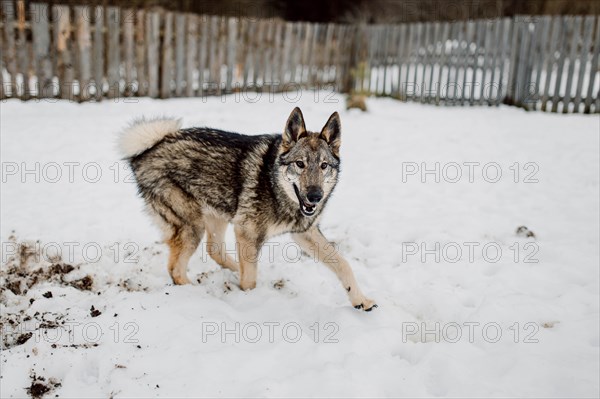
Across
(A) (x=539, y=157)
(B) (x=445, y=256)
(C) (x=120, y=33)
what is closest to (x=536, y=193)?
(A) (x=539, y=157)

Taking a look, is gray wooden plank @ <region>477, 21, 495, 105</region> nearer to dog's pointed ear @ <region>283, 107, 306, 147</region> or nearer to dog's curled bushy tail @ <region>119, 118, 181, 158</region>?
dog's pointed ear @ <region>283, 107, 306, 147</region>

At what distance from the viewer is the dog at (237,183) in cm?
363

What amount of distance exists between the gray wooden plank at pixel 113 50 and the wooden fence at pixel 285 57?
18 mm

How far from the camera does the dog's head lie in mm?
3418

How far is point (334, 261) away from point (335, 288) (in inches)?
17.1

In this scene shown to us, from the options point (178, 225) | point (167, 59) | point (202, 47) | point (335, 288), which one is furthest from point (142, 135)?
point (202, 47)

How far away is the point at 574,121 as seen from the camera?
8062 mm

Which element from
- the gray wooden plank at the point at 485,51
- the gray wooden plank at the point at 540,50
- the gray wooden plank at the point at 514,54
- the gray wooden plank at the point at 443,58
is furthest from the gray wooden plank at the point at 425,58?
the gray wooden plank at the point at 540,50

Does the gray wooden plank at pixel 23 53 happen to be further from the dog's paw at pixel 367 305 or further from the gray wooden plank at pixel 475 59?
the gray wooden plank at pixel 475 59

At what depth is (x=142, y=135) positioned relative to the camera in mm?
3805

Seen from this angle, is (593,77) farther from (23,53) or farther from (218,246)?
(23,53)

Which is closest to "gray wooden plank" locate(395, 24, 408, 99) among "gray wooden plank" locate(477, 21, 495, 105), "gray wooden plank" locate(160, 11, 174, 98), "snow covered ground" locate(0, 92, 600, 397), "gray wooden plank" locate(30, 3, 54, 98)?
"gray wooden plank" locate(477, 21, 495, 105)

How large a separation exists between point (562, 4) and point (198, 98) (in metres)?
11.6

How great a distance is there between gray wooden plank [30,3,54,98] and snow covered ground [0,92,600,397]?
2.94 ft
